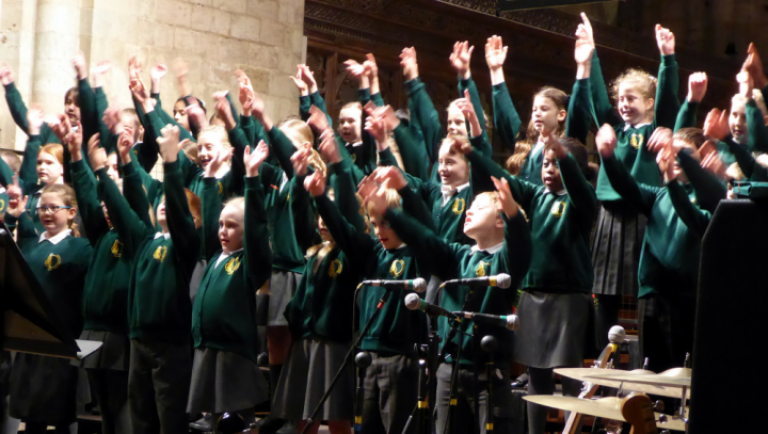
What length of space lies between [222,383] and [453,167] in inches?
47.4

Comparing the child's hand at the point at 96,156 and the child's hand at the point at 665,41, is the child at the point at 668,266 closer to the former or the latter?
the child's hand at the point at 665,41

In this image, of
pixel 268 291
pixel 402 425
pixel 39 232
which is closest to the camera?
pixel 402 425

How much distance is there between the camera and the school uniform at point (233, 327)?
354 centimetres

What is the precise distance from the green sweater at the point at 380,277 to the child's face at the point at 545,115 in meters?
0.94

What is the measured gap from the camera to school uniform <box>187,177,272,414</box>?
140 inches

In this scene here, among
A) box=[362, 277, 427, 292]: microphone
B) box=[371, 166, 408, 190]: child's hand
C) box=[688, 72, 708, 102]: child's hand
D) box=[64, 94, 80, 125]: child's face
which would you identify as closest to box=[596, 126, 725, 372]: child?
box=[688, 72, 708, 102]: child's hand

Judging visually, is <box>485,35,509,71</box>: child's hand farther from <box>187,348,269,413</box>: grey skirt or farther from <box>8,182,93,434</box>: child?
<box>8,182,93,434</box>: child

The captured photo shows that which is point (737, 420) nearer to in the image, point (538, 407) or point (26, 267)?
point (26, 267)

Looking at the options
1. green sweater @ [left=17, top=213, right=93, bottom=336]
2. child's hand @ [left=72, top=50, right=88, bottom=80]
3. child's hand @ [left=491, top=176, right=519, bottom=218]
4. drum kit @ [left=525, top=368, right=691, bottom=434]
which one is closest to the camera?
drum kit @ [left=525, top=368, right=691, bottom=434]

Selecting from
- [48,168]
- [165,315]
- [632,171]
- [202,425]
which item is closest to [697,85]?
[632,171]

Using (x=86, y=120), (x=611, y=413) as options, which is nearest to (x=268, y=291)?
(x=86, y=120)

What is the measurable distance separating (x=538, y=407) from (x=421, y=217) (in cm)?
79

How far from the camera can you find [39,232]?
477 centimetres

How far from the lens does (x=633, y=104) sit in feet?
13.2
